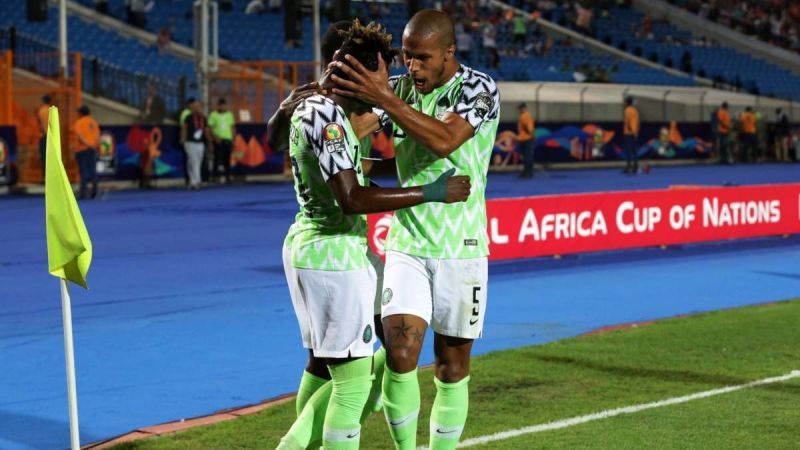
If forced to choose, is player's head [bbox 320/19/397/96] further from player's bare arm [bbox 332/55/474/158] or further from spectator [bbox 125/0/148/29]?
spectator [bbox 125/0/148/29]

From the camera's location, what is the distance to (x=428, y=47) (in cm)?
586

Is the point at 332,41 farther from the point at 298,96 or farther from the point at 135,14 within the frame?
the point at 135,14

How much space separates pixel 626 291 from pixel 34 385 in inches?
283

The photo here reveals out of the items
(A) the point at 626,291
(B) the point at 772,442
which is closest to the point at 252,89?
(A) the point at 626,291

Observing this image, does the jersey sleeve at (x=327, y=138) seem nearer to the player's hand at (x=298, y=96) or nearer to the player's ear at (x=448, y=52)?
the player's hand at (x=298, y=96)

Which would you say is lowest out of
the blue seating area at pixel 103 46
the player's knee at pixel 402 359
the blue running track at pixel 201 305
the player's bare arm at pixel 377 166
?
the blue running track at pixel 201 305

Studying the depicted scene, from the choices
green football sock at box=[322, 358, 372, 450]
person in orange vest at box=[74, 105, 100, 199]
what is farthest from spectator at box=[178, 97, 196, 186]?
green football sock at box=[322, 358, 372, 450]

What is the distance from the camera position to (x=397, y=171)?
20.2ft

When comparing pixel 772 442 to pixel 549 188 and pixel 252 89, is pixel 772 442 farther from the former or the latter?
pixel 252 89

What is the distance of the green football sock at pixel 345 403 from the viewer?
18.2 ft

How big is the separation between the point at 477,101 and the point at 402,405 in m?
1.42

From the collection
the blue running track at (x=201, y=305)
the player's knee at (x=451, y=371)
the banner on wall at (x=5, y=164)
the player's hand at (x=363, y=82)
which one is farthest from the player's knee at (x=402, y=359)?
the banner on wall at (x=5, y=164)

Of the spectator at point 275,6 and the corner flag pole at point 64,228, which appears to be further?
the spectator at point 275,6

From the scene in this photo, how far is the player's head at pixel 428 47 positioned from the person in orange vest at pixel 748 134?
41.0 metres
